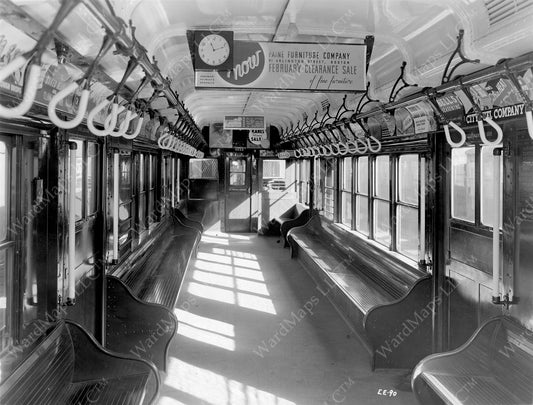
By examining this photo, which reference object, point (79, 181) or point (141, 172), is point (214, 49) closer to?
point (79, 181)

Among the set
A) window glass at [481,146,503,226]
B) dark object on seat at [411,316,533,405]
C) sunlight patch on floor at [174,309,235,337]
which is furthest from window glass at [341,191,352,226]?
dark object on seat at [411,316,533,405]

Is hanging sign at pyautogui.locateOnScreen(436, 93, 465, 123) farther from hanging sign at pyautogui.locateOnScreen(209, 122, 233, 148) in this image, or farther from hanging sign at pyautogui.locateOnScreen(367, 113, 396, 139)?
hanging sign at pyautogui.locateOnScreen(209, 122, 233, 148)

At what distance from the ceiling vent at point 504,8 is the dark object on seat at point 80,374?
3148mm

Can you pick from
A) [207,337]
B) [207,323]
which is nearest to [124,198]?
[207,323]

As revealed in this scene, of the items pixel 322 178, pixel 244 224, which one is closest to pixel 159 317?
pixel 322 178

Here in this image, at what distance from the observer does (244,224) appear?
13.5 metres

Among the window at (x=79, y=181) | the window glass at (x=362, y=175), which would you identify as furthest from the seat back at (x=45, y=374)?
the window glass at (x=362, y=175)

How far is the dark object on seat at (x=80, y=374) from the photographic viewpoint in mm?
2861

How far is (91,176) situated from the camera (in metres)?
4.49

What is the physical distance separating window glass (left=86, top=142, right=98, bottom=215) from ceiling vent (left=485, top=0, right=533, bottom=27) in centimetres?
339

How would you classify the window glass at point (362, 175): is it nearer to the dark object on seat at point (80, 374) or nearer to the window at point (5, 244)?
the dark object on seat at point (80, 374)

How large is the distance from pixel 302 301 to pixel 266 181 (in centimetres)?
728

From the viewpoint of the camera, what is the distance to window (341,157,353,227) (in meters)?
8.27

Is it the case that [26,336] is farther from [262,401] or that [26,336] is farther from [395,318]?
[395,318]
